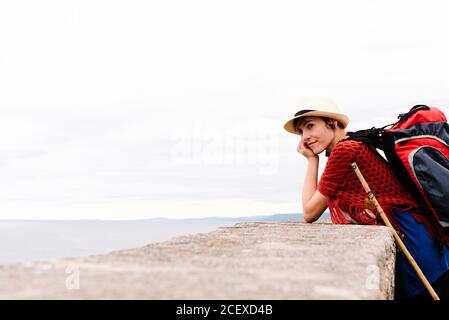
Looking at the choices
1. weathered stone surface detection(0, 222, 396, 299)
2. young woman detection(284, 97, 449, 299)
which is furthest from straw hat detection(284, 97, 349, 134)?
weathered stone surface detection(0, 222, 396, 299)

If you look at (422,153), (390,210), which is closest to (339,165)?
(390,210)

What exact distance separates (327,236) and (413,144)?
4.69ft

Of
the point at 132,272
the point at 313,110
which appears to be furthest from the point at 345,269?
the point at 313,110

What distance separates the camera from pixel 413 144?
497 centimetres

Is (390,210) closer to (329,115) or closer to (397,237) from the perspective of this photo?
(397,237)

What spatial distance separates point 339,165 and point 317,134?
29.4 inches

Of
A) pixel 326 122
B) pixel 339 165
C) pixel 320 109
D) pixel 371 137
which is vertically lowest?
pixel 339 165

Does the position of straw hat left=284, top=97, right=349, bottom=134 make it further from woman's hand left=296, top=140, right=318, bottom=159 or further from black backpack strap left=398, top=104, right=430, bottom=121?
black backpack strap left=398, top=104, right=430, bottom=121

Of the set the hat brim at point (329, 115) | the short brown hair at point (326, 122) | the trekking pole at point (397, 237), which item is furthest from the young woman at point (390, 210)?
the short brown hair at point (326, 122)

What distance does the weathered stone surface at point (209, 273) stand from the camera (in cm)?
212

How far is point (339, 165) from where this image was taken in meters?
5.04
